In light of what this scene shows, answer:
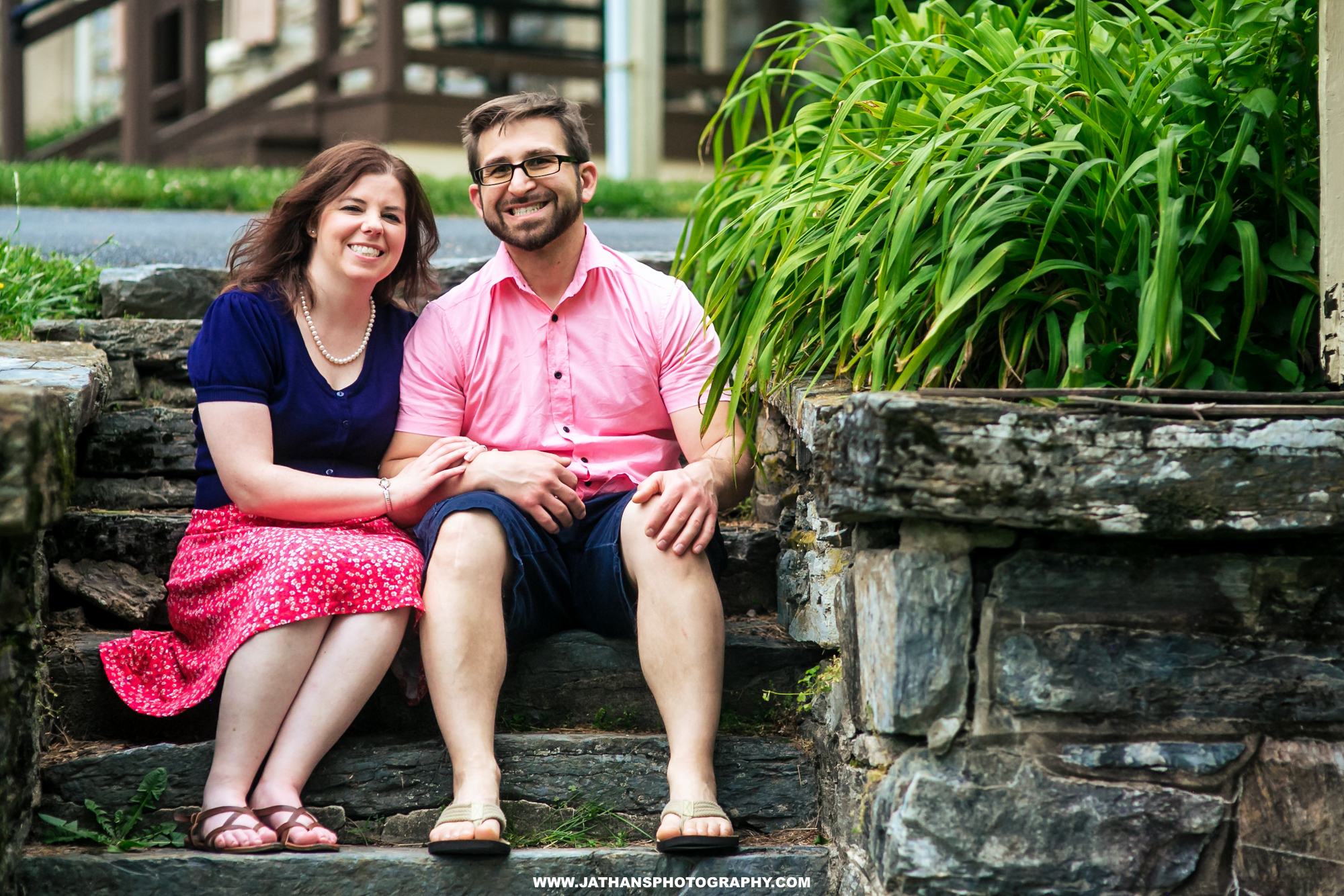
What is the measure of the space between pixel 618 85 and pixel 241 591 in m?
6.78

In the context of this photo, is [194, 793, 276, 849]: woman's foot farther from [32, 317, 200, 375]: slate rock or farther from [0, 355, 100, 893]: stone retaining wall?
[32, 317, 200, 375]: slate rock

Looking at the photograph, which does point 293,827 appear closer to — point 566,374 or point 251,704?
point 251,704

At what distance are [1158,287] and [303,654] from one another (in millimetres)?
1450

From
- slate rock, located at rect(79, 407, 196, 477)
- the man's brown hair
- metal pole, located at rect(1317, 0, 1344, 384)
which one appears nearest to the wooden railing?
slate rock, located at rect(79, 407, 196, 477)

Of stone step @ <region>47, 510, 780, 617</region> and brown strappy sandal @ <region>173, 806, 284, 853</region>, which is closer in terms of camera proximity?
brown strappy sandal @ <region>173, 806, 284, 853</region>

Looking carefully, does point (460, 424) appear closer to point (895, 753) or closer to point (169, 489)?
point (169, 489)

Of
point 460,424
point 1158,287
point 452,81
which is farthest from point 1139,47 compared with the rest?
point 452,81

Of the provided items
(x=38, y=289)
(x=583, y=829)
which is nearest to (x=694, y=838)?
(x=583, y=829)

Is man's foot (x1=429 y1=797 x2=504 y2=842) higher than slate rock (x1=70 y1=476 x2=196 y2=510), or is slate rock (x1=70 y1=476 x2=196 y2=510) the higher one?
slate rock (x1=70 y1=476 x2=196 y2=510)

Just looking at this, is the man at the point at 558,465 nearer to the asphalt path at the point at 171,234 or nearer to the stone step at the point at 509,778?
the stone step at the point at 509,778

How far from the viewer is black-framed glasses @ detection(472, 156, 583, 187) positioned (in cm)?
235

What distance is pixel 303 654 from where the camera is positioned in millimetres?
1981

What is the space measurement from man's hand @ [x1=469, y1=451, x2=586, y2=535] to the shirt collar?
1.32 ft

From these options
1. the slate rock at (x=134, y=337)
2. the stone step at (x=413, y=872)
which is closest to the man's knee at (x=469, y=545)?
the stone step at (x=413, y=872)
